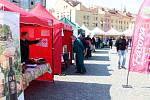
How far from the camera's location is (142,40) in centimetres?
1188

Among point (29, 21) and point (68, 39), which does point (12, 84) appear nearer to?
point (29, 21)

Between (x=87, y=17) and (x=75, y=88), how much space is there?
10562cm

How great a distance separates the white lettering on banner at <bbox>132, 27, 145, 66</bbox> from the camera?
11875 millimetres

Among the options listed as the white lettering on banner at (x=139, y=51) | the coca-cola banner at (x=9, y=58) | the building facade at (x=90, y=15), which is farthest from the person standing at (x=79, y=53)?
the building facade at (x=90, y=15)

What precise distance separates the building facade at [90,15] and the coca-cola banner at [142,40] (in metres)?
93.5

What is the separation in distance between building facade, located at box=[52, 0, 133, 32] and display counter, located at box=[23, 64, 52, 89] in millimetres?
92693

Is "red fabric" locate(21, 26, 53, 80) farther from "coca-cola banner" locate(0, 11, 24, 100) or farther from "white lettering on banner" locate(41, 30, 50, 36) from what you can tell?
"coca-cola banner" locate(0, 11, 24, 100)

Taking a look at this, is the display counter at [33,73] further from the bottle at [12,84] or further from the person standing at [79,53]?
the person standing at [79,53]

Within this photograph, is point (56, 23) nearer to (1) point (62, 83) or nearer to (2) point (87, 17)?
(1) point (62, 83)

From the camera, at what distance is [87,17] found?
118 m

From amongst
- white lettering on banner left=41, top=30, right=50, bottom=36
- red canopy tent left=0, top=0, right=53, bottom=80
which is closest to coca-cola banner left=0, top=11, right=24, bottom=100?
red canopy tent left=0, top=0, right=53, bottom=80

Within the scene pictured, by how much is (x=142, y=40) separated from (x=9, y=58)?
6.08 metres

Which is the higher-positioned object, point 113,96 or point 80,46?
point 80,46

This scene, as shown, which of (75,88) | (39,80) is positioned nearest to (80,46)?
(39,80)
